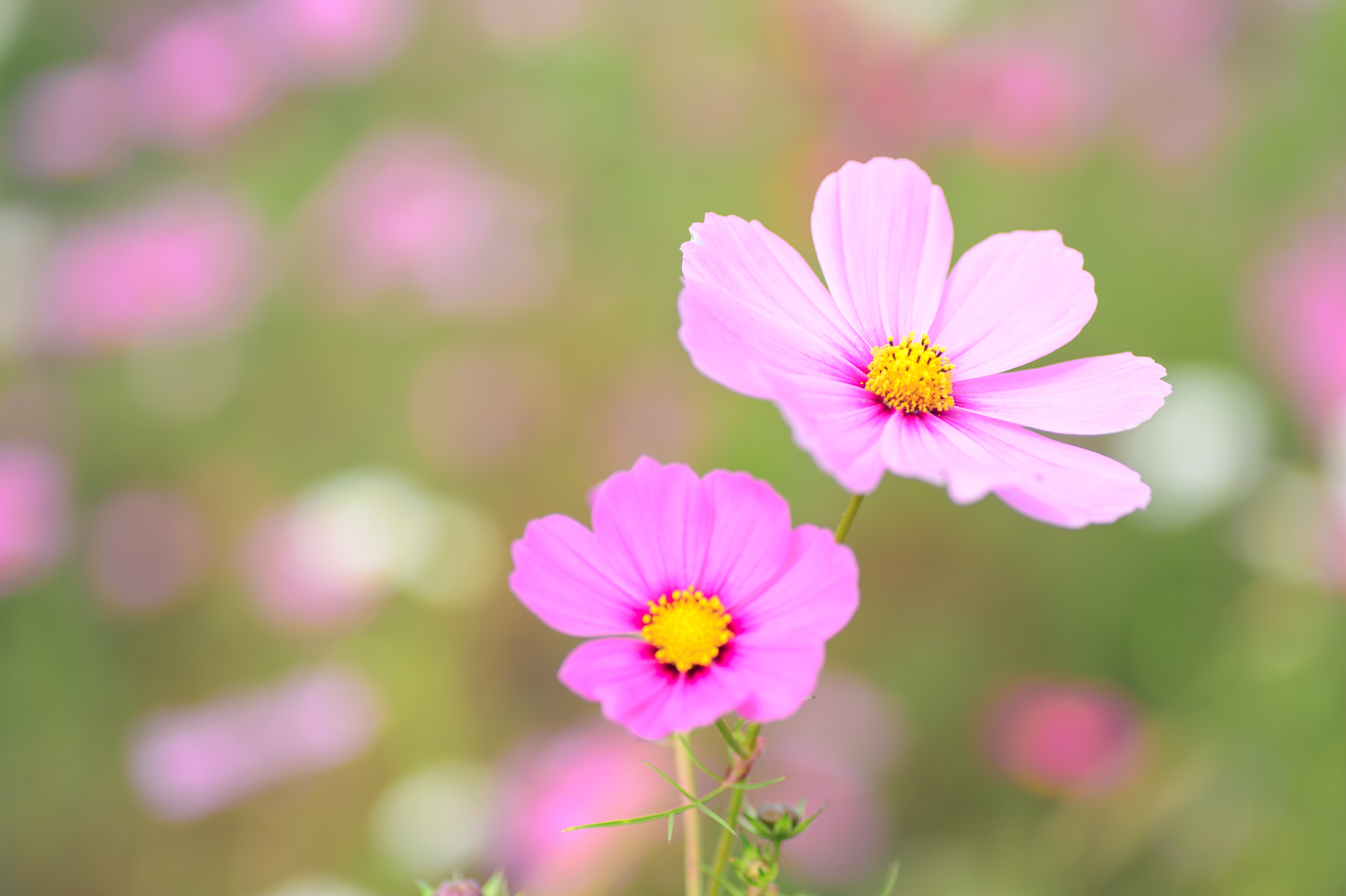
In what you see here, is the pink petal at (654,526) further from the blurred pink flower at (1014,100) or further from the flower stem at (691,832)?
the blurred pink flower at (1014,100)

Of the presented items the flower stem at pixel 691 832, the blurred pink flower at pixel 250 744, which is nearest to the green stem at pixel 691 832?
the flower stem at pixel 691 832

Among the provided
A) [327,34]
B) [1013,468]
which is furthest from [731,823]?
[327,34]

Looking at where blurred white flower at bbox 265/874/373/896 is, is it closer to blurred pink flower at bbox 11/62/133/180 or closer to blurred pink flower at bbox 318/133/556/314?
blurred pink flower at bbox 318/133/556/314

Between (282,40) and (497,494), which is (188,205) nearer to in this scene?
(282,40)

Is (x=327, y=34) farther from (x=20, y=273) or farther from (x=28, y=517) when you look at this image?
(x=28, y=517)

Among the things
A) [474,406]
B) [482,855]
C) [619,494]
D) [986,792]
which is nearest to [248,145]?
[474,406]

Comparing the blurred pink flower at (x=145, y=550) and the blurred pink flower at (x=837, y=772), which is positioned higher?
the blurred pink flower at (x=145, y=550)

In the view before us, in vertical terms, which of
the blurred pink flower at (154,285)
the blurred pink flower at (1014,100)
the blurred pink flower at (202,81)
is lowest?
the blurred pink flower at (154,285)
